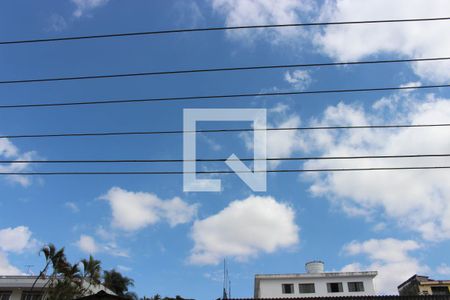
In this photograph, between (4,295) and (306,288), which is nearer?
(4,295)

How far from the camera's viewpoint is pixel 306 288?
1790 inches

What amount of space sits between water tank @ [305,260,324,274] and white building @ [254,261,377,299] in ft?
3.98

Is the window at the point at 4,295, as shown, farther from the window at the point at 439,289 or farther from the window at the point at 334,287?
the window at the point at 439,289

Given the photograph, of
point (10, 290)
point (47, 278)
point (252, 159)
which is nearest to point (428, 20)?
point (252, 159)

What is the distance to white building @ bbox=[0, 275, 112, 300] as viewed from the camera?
3228cm

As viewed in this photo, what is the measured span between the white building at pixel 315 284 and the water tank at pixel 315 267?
1212 mm

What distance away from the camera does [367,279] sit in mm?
45188

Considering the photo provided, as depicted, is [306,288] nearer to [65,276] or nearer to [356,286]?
[356,286]

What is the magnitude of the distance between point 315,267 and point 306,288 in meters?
3.05

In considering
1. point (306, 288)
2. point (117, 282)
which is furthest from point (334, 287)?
point (117, 282)

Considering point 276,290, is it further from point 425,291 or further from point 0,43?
point 0,43

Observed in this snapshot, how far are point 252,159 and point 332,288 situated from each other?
38745 mm

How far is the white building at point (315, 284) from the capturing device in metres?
44.9

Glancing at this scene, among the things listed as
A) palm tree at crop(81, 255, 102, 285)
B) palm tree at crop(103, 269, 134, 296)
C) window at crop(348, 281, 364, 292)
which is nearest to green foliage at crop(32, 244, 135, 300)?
palm tree at crop(81, 255, 102, 285)
